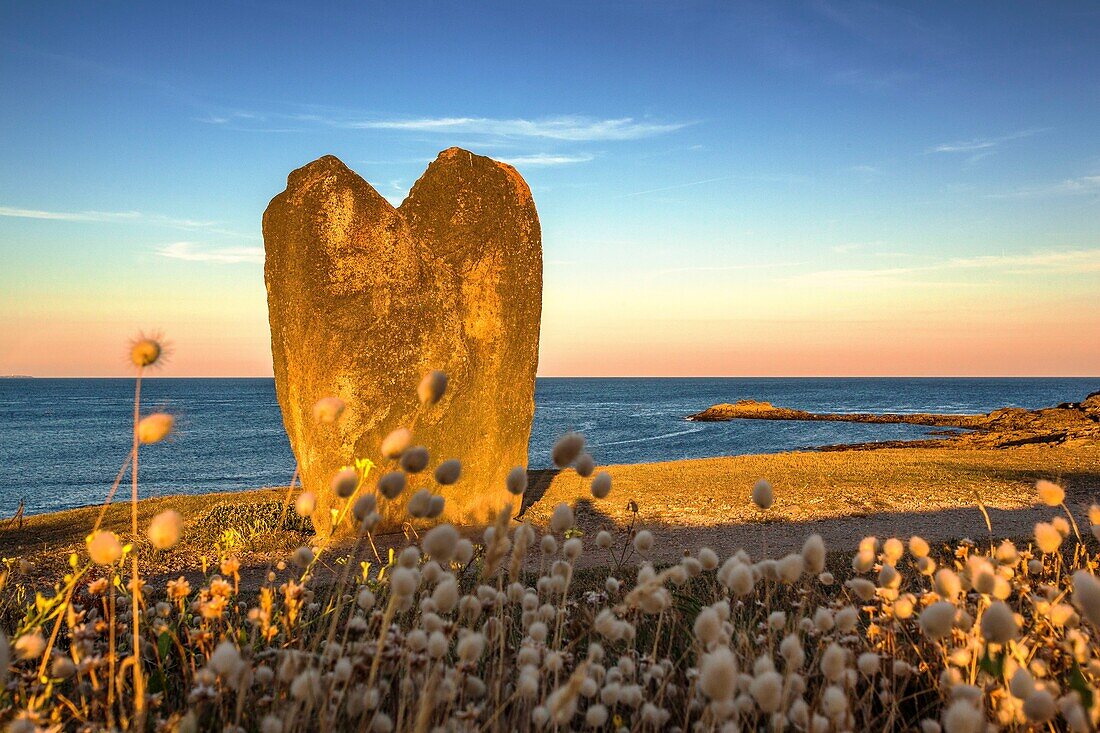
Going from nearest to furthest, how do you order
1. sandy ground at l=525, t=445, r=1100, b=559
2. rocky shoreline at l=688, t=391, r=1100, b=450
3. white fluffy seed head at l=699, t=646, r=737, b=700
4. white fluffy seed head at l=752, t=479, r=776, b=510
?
white fluffy seed head at l=699, t=646, r=737, b=700 < white fluffy seed head at l=752, t=479, r=776, b=510 < sandy ground at l=525, t=445, r=1100, b=559 < rocky shoreline at l=688, t=391, r=1100, b=450

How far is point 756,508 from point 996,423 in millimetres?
39026

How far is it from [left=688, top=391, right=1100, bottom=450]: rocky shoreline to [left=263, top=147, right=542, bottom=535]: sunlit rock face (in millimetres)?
17598

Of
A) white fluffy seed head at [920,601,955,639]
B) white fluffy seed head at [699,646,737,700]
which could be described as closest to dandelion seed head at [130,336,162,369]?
white fluffy seed head at [699,646,737,700]

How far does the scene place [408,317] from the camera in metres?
10.4

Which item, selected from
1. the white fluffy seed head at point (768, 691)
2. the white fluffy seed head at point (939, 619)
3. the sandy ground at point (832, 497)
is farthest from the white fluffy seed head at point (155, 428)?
the sandy ground at point (832, 497)

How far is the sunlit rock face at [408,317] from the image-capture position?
10070 mm

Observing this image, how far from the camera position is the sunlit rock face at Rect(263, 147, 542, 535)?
396 inches

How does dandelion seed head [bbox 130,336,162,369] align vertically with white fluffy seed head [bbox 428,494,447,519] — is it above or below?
above

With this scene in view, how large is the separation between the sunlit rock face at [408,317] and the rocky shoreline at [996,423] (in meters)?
17.6

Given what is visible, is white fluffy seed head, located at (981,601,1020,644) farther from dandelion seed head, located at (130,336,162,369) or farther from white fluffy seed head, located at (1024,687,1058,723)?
dandelion seed head, located at (130,336,162,369)

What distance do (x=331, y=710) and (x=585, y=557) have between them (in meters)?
7.95

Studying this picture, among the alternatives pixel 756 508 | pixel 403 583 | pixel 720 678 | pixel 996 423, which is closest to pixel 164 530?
pixel 403 583

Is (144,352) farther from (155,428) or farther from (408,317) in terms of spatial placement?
(408,317)

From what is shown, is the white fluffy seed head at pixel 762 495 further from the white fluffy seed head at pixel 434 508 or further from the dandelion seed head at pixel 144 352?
the dandelion seed head at pixel 144 352
